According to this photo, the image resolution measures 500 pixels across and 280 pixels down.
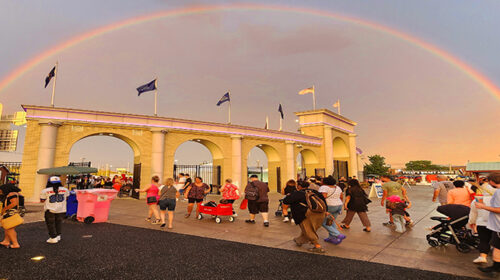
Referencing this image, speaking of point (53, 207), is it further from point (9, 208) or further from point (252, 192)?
point (252, 192)

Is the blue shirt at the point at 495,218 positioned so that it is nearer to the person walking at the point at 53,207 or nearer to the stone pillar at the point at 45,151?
the person walking at the point at 53,207

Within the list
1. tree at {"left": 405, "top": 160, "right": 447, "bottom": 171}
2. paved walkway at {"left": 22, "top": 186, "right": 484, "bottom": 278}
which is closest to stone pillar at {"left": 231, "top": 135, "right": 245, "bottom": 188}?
paved walkway at {"left": 22, "top": 186, "right": 484, "bottom": 278}

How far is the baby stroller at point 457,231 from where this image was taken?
5.74 meters

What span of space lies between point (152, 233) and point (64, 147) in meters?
13.1

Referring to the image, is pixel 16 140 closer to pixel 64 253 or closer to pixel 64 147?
pixel 64 147

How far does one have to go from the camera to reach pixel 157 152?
1933 cm

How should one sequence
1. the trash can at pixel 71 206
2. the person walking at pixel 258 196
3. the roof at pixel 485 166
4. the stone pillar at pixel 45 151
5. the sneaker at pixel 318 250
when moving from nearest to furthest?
the sneaker at pixel 318 250, the person walking at pixel 258 196, the trash can at pixel 71 206, the stone pillar at pixel 45 151, the roof at pixel 485 166

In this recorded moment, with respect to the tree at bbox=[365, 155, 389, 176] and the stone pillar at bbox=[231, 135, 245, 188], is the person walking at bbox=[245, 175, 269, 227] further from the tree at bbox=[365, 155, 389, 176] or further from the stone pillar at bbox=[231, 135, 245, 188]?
the tree at bbox=[365, 155, 389, 176]

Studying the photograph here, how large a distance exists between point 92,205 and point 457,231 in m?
11.3

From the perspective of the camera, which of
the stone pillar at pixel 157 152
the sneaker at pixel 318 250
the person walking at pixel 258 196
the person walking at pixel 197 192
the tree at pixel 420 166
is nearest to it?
the sneaker at pixel 318 250

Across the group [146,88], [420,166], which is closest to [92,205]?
[146,88]

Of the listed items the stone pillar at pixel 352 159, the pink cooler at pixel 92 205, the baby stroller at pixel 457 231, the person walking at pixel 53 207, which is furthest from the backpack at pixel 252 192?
the stone pillar at pixel 352 159

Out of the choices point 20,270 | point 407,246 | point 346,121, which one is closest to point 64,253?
point 20,270

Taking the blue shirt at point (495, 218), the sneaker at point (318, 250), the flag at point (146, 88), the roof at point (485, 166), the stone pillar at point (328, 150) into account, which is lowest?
the sneaker at point (318, 250)
